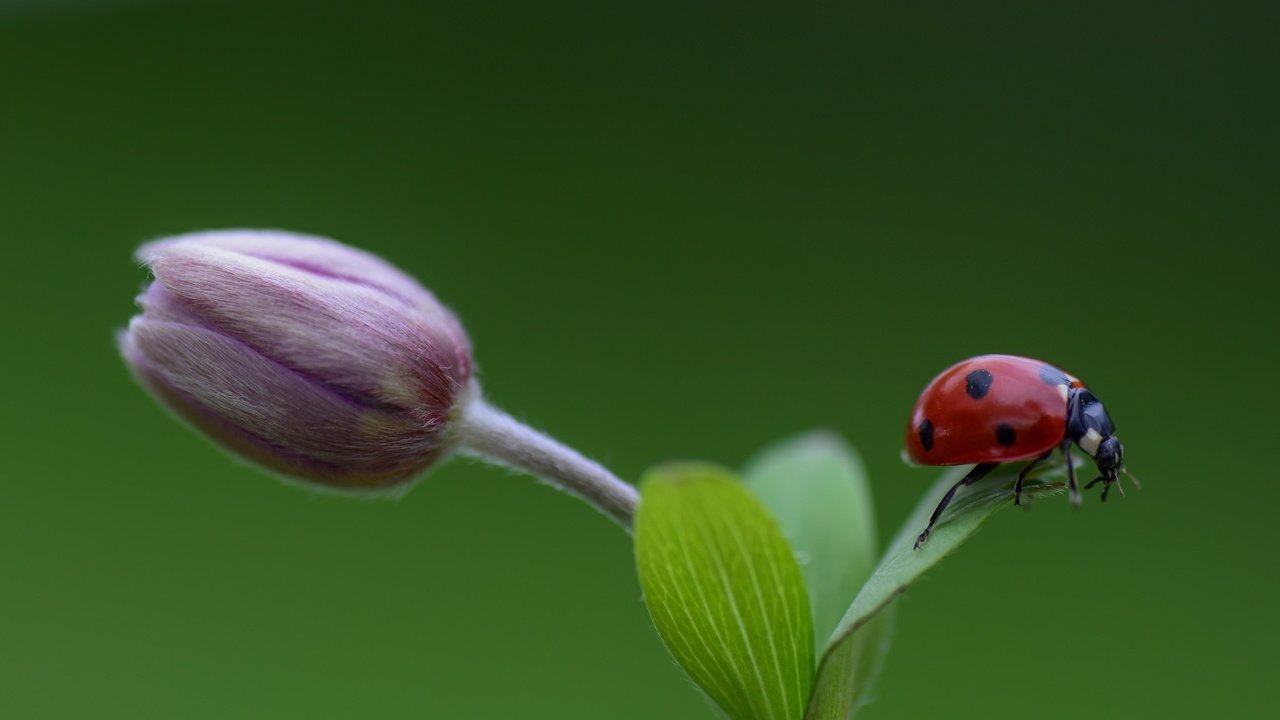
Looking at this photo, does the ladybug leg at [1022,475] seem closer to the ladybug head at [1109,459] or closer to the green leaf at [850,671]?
the ladybug head at [1109,459]

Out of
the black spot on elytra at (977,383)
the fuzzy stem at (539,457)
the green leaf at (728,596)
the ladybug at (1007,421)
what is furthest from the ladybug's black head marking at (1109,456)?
the fuzzy stem at (539,457)

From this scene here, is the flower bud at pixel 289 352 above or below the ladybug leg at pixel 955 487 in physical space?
above

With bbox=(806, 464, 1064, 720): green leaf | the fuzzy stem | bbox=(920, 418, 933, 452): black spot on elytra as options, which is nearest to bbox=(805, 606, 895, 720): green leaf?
bbox=(806, 464, 1064, 720): green leaf

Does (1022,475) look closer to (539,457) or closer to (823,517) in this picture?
(823,517)

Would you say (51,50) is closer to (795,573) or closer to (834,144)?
(834,144)

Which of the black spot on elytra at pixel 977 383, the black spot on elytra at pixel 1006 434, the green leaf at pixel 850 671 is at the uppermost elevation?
the black spot on elytra at pixel 977 383

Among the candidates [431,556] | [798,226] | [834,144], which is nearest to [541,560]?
[431,556]
